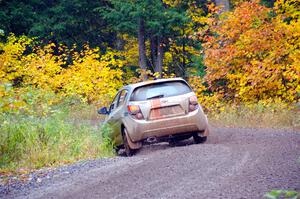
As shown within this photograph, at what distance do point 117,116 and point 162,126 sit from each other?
139 centimetres

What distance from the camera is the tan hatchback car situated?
469 inches

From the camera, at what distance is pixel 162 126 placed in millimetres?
11922

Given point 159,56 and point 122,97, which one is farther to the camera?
point 159,56

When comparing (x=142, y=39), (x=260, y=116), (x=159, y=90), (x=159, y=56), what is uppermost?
(x=159, y=90)

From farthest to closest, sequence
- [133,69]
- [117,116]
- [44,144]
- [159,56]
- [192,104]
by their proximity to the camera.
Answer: [133,69], [159,56], [117,116], [44,144], [192,104]

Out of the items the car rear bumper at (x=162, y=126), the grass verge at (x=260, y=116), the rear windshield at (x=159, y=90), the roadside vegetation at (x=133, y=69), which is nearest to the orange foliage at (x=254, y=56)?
the roadside vegetation at (x=133, y=69)

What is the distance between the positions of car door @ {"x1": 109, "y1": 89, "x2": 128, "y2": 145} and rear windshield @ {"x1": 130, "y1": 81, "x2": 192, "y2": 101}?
1.47ft

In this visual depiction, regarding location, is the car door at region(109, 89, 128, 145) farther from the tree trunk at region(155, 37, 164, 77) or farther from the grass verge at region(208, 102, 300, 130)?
the tree trunk at region(155, 37, 164, 77)

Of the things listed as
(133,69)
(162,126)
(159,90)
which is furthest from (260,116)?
(133,69)

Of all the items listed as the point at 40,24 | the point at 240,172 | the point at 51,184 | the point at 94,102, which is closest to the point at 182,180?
the point at 240,172

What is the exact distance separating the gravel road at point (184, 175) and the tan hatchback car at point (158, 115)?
0.91 metres

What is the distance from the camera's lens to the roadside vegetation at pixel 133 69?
12.5m

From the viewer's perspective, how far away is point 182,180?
312 inches

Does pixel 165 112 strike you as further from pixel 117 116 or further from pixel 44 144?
pixel 44 144
